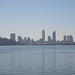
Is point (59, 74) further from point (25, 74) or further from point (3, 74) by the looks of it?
point (3, 74)

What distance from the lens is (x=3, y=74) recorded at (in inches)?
1088

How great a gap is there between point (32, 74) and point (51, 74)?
2630 millimetres

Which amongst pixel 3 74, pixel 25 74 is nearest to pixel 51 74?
pixel 25 74

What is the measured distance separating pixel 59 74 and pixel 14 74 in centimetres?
623

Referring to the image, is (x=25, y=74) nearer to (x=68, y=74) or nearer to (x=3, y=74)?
(x=3, y=74)

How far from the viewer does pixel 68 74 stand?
27266 mm

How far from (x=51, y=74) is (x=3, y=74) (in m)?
6.66

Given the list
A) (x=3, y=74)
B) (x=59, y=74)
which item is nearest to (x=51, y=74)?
(x=59, y=74)

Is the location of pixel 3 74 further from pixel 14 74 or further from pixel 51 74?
pixel 51 74

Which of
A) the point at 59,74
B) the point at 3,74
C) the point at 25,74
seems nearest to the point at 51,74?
the point at 59,74

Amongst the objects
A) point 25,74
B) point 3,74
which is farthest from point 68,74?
point 3,74

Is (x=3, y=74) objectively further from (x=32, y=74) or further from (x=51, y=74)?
(x=51, y=74)

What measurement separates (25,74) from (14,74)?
1666 millimetres

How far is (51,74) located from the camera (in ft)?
90.2
